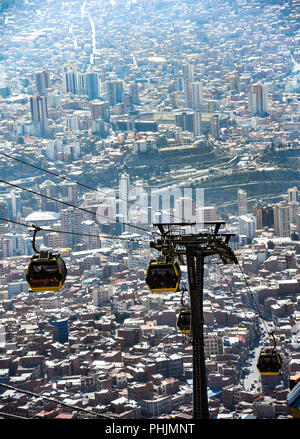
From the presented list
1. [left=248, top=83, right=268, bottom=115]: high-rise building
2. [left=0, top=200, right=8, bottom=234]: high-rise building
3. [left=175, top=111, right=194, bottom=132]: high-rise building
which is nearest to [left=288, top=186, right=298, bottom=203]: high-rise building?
[left=175, top=111, right=194, bottom=132]: high-rise building

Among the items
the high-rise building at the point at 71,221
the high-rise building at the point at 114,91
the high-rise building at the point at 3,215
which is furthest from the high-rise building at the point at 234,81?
the high-rise building at the point at 71,221

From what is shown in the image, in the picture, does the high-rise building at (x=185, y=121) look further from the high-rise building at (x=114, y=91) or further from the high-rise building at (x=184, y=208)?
the high-rise building at (x=184, y=208)

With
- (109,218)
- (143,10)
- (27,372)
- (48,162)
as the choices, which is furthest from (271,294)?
(143,10)

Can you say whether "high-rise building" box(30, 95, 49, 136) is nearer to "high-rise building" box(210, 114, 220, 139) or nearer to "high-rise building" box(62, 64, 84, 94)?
"high-rise building" box(62, 64, 84, 94)

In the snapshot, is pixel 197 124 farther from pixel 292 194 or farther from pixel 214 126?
pixel 292 194

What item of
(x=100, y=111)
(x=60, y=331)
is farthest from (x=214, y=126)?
(x=60, y=331)

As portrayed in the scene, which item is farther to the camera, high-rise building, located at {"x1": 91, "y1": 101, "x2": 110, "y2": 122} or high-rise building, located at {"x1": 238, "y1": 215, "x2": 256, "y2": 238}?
high-rise building, located at {"x1": 91, "y1": 101, "x2": 110, "y2": 122}

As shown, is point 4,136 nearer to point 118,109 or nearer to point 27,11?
point 118,109
